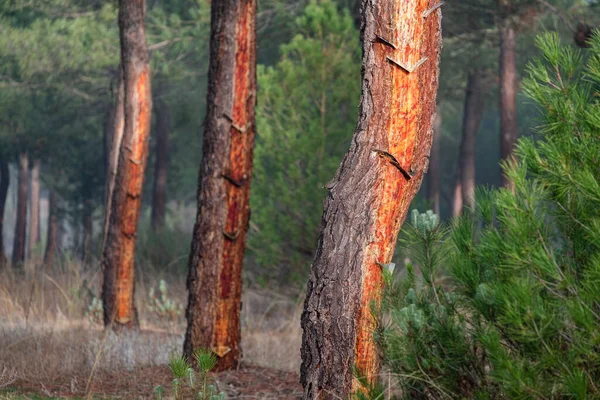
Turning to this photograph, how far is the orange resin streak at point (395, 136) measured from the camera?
4.68 meters

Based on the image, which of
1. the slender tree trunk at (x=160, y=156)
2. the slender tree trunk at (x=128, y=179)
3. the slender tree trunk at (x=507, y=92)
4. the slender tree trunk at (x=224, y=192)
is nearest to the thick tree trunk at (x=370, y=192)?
the slender tree trunk at (x=224, y=192)

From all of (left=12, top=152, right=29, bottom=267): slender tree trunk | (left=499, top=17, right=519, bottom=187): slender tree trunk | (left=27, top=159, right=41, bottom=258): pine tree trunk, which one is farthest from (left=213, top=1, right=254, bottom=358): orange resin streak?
(left=27, top=159, right=41, bottom=258): pine tree trunk

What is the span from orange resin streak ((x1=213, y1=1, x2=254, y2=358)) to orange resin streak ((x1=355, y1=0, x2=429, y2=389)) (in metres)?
3.25

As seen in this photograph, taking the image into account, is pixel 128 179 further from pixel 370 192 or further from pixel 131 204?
pixel 370 192

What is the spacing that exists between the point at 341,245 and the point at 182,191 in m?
33.0

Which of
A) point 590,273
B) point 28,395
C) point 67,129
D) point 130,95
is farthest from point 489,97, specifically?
point 590,273

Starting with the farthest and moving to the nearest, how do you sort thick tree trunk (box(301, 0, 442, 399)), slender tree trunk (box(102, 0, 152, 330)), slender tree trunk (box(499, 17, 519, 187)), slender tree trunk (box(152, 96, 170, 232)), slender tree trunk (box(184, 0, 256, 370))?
slender tree trunk (box(152, 96, 170, 232)), slender tree trunk (box(499, 17, 519, 187)), slender tree trunk (box(102, 0, 152, 330)), slender tree trunk (box(184, 0, 256, 370)), thick tree trunk (box(301, 0, 442, 399))

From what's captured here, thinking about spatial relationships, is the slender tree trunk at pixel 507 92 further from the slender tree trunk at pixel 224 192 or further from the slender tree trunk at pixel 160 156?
the slender tree trunk at pixel 160 156

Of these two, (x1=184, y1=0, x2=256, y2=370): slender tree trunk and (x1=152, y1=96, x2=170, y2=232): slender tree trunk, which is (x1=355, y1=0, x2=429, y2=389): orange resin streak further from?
(x1=152, y1=96, x2=170, y2=232): slender tree trunk

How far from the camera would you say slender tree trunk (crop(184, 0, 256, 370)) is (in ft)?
25.6

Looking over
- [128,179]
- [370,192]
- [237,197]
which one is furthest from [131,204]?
[370,192]

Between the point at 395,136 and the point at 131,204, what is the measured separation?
6471mm

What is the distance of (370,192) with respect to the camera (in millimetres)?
4703

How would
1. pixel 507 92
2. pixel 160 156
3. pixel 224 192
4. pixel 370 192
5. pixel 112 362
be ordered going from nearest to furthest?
pixel 370 192, pixel 224 192, pixel 112 362, pixel 507 92, pixel 160 156
